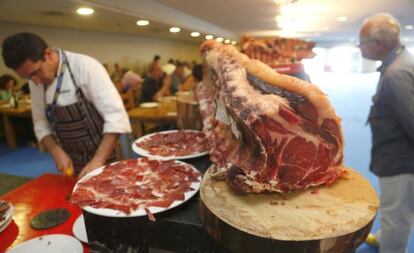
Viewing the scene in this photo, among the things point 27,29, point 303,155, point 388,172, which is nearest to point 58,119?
point 303,155

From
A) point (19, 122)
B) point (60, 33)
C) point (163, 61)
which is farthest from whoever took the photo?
point (163, 61)

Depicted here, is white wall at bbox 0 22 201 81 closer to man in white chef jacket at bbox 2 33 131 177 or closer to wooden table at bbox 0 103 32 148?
wooden table at bbox 0 103 32 148

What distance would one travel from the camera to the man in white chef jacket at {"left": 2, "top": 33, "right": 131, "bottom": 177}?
1657 mm

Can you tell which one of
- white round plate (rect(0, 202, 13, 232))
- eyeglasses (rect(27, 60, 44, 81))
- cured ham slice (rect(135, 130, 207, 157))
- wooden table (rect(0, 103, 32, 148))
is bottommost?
wooden table (rect(0, 103, 32, 148))

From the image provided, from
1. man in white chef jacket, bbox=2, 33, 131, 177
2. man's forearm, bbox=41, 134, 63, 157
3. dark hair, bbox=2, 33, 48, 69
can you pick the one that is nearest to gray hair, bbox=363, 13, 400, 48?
man in white chef jacket, bbox=2, 33, 131, 177

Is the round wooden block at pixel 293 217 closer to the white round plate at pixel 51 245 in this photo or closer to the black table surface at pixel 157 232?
the black table surface at pixel 157 232

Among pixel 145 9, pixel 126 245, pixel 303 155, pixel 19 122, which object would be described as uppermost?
pixel 145 9

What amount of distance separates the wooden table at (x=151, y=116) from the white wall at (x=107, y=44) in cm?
318

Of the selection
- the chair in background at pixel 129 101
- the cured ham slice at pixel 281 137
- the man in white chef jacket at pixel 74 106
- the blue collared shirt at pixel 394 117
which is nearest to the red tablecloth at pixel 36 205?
the man in white chef jacket at pixel 74 106

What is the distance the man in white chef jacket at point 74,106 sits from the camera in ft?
5.44

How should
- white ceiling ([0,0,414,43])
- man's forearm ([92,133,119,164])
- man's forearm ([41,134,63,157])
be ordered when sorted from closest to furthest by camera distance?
man's forearm ([92,133,119,164]) < man's forearm ([41,134,63,157]) < white ceiling ([0,0,414,43])

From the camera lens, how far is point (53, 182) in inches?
61.6

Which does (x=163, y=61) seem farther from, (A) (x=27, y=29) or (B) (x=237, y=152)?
(B) (x=237, y=152)

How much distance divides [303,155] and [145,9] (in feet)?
11.5
